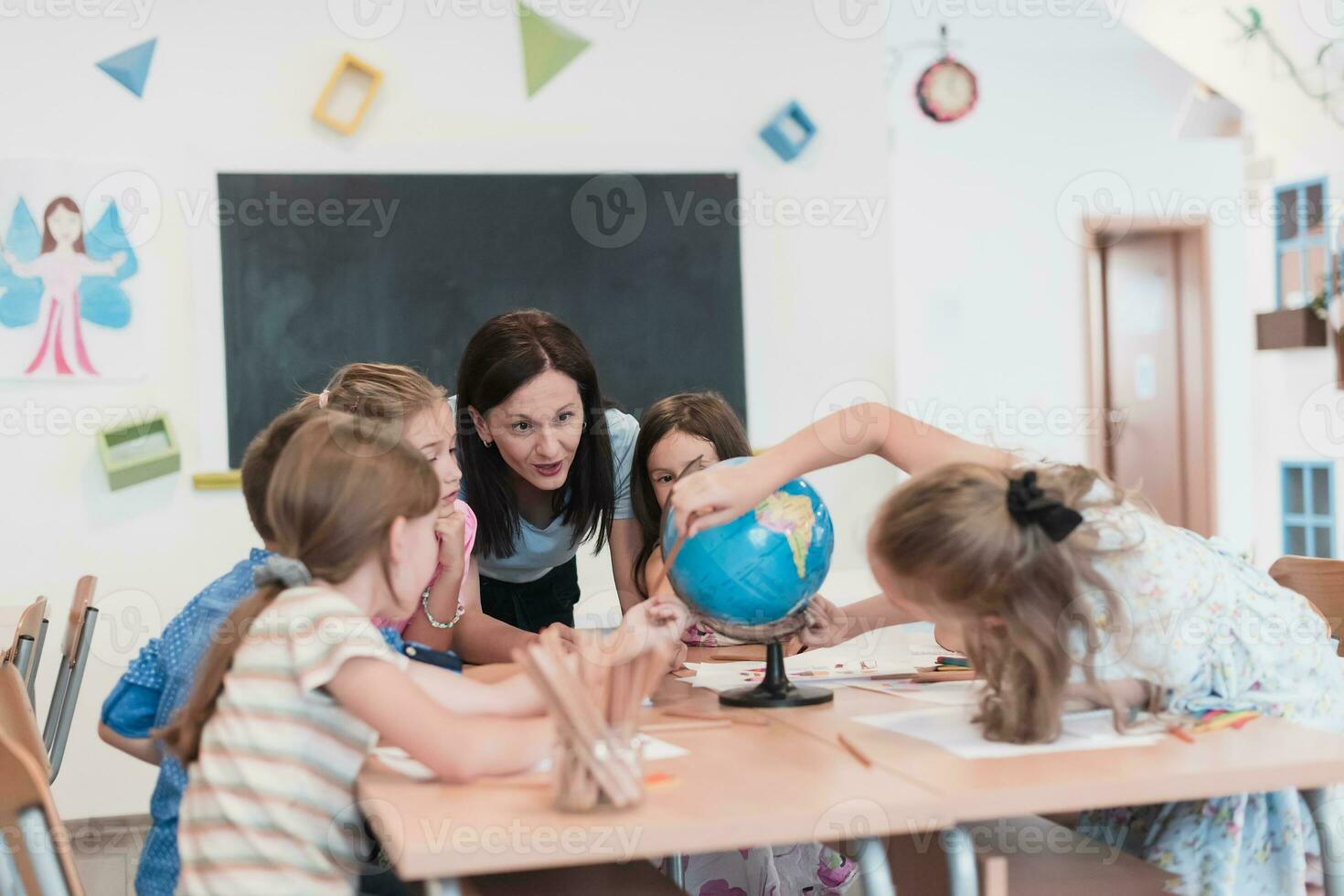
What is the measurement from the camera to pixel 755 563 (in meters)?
1.80

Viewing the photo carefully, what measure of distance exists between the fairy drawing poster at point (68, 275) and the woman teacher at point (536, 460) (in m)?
1.74

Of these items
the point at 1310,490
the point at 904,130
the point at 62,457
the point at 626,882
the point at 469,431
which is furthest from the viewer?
the point at 904,130

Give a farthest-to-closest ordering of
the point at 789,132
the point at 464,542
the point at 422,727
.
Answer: the point at 789,132, the point at 464,542, the point at 422,727

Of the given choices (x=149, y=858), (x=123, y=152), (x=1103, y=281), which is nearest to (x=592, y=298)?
(x=123, y=152)

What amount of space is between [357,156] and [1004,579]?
308 centimetres

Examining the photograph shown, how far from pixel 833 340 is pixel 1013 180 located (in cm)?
344

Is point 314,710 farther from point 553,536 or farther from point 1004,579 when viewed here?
point 553,536

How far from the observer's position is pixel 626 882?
163 centimetres

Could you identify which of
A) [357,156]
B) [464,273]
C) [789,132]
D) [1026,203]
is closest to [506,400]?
[464,273]

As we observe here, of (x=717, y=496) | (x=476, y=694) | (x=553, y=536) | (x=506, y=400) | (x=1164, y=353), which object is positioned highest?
(x=1164, y=353)

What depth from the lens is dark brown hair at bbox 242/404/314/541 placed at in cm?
191

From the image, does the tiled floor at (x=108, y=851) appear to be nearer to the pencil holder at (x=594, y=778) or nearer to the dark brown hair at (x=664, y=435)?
the dark brown hair at (x=664, y=435)

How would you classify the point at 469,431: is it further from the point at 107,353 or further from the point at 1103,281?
the point at 1103,281

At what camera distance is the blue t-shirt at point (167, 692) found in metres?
1.76
